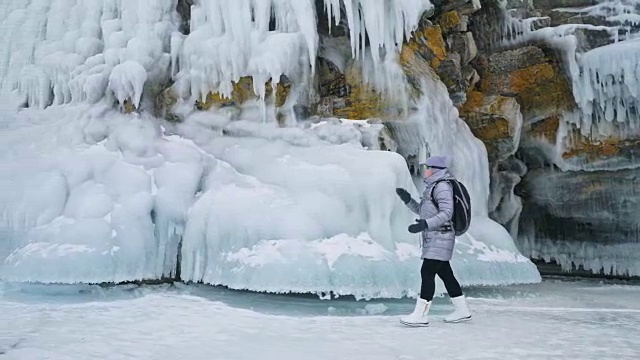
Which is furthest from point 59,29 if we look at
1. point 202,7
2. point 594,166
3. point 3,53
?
point 594,166

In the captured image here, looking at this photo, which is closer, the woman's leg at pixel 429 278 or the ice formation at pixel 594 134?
the woman's leg at pixel 429 278

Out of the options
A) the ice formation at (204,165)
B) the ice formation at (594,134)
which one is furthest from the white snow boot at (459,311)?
the ice formation at (594,134)

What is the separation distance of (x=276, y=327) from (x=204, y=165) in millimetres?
2729

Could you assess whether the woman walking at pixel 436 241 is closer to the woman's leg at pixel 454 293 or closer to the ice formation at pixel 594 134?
the woman's leg at pixel 454 293

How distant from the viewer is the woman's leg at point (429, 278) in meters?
4.55

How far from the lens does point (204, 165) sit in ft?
21.9

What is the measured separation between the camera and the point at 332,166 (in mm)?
6277

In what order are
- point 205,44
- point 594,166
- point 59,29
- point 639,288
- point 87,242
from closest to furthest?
point 87,242, point 205,44, point 59,29, point 639,288, point 594,166

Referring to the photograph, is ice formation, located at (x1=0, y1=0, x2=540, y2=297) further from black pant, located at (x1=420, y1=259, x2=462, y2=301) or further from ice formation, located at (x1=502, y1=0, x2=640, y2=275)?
ice formation, located at (x1=502, y1=0, x2=640, y2=275)

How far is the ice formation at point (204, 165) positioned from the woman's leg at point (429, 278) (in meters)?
1.01

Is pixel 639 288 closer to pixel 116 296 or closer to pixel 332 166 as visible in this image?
pixel 332 166

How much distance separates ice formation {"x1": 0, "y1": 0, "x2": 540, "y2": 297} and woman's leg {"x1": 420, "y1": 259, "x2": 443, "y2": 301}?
101 cm

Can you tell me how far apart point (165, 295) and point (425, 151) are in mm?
3549

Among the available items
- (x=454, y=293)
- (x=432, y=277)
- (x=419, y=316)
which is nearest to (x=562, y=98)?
(x=454, y=293)
